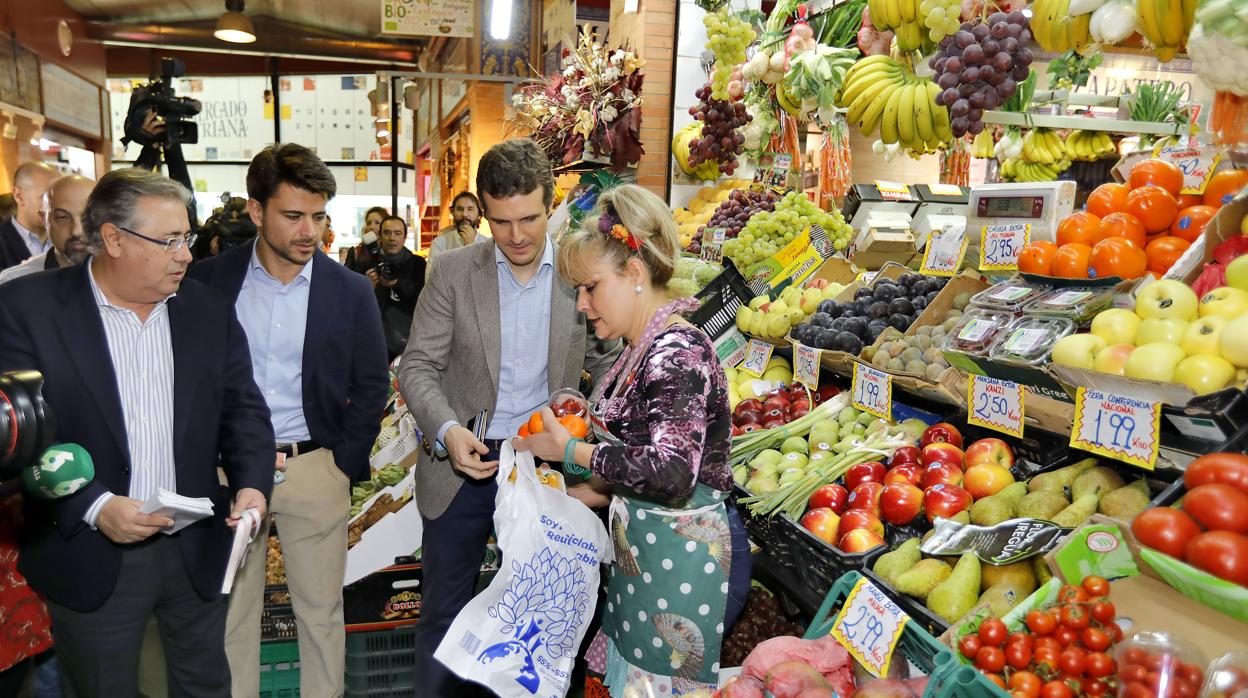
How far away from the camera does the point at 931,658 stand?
167 centimetres

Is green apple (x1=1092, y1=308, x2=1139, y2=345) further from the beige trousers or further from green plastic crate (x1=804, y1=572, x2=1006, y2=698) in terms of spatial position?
the beige trousers

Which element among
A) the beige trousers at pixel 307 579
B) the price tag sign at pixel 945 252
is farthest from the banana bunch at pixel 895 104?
the beige trousers at pixel 307 579

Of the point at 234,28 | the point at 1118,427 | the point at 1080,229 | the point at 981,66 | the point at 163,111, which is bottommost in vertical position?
the point at 1118,427

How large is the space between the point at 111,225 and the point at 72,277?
0.60 ft

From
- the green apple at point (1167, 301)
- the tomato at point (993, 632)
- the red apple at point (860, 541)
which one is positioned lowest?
the red apple at point (860, 541)

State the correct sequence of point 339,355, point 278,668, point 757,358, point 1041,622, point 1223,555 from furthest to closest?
point 757,358 < point 278,668 < point 339,355 < point 1041,622 < point 1223,555

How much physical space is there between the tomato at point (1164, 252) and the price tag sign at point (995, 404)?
1.55 ft

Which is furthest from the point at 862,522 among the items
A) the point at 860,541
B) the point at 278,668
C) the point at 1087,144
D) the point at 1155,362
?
the point at 1087,144

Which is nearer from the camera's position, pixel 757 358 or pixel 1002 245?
pixel 1002 245

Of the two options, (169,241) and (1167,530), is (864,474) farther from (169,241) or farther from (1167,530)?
(169,241)

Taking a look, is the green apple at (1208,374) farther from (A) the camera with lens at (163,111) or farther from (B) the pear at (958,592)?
(A) the camera with lens at (163,111)

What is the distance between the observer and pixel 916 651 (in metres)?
1.74

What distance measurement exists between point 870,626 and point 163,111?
3.88m

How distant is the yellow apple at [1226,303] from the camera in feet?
5.45
